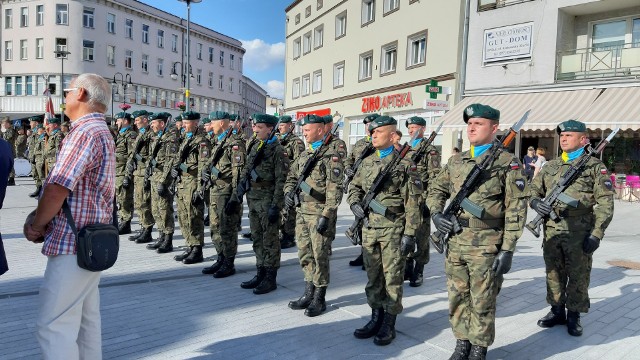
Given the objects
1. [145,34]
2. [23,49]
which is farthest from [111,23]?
[23,49]

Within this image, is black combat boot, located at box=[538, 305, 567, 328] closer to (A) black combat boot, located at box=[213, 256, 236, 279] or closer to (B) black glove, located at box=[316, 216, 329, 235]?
(B) black glove, located at box=[316, 216, 329, 235]

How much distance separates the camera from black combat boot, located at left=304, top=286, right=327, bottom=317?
4.75 m

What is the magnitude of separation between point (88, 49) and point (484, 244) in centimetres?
4426

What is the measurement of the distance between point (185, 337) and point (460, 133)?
50.7ft

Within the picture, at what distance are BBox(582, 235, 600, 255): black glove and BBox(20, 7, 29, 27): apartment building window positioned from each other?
48.0 m

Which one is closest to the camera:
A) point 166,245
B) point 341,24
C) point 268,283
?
point 268,283

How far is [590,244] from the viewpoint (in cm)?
429

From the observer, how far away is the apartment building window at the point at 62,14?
3962 centimetres

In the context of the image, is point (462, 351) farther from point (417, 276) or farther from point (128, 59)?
point (128, 59)

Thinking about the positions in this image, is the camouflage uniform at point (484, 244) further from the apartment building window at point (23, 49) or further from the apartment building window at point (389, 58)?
the apartment building window at point (23, 49)

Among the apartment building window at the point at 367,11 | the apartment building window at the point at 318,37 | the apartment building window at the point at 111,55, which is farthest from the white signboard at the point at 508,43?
the apartment building window at the point at 111,55

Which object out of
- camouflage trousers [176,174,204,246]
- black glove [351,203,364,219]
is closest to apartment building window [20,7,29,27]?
camouflage trousers [176,174,204,246]

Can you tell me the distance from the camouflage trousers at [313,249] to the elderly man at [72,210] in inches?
94.4

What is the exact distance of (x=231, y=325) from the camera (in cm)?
444
